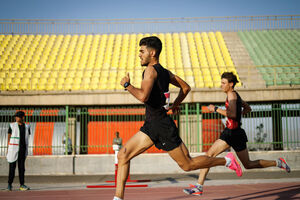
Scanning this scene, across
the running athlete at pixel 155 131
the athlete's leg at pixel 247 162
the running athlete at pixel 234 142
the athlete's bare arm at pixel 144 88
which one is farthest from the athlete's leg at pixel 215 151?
the athlete's bare arm at pixel 144 88

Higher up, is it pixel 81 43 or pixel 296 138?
pixel 81 43

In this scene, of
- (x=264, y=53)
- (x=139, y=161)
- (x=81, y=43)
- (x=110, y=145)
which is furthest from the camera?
→ (x=81, y=43)

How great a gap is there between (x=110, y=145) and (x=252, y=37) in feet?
52.1

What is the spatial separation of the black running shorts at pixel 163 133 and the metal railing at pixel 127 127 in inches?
397

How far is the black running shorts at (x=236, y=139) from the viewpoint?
596 cm

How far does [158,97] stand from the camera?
4.46 m

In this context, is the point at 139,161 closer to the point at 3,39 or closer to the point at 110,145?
the point at 110,145

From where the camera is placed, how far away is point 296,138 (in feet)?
47.8

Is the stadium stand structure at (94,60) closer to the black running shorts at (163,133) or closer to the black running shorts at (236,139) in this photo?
the black running shorts at (236,139)

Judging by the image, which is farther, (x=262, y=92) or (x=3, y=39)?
(x=3, y=39)

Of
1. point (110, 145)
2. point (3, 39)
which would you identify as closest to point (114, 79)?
point (110, 145)

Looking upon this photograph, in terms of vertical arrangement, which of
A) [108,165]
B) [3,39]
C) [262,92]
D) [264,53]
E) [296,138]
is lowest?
[108,165]

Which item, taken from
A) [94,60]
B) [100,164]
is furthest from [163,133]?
[94,60]

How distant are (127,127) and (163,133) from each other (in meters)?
11.5
